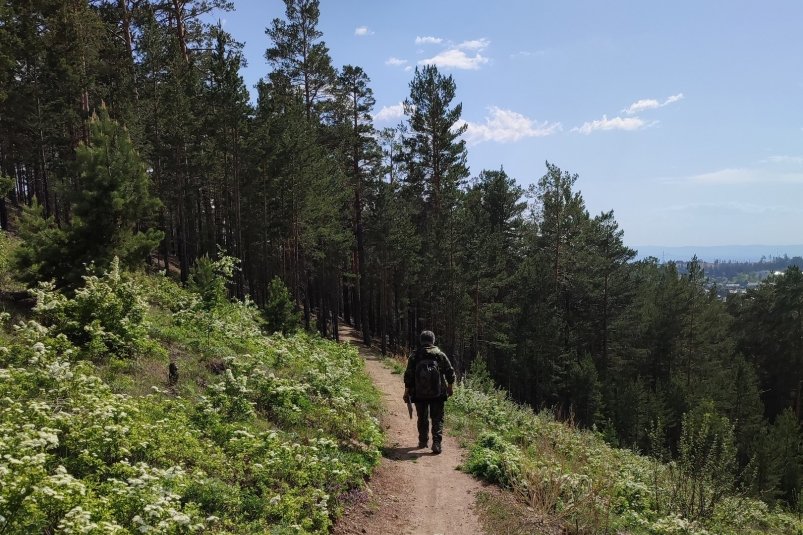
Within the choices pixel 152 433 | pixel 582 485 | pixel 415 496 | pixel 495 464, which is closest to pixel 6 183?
pixel 152 433

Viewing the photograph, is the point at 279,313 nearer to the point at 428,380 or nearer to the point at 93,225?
the point at 93,225

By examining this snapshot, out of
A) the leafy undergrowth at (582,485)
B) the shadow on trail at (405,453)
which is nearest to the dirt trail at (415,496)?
the shadow on trail at (405,453)

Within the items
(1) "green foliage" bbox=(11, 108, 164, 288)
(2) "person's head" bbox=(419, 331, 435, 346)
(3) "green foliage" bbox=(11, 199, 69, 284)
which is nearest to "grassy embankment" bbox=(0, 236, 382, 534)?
(3) "green foliage" bbox=(11, 199, 69, 284)

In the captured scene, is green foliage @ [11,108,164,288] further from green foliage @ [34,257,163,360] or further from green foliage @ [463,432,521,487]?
green foliage @ [463,432,521,487]

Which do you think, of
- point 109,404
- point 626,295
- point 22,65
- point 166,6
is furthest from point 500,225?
point 109,404

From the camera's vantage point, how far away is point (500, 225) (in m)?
39.1

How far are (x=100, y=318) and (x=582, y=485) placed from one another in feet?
27.1

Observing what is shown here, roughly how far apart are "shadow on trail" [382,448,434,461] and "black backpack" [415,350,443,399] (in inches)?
42.1

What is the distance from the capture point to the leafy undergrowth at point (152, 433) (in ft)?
12.9

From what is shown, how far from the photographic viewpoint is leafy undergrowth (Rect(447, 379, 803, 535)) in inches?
261

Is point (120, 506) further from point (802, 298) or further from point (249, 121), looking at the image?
point (802, 298)

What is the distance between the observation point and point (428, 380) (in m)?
8.77

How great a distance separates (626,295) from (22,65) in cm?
4434

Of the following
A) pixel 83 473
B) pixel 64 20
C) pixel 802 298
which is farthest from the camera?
pixel 802 298
